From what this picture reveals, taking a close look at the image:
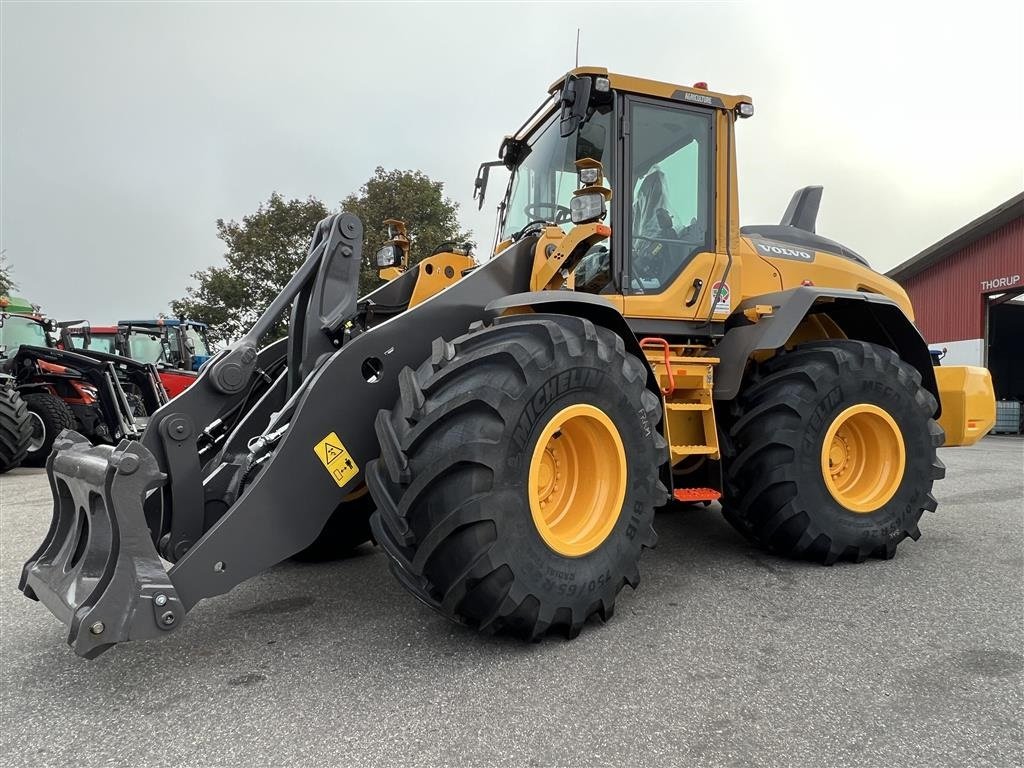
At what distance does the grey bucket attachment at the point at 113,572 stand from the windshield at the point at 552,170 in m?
2.57

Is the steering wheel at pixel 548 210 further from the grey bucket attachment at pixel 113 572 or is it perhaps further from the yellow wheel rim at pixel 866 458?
the grey bucket attachment at pixel 113 572

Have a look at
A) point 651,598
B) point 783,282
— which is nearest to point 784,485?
point 651,598

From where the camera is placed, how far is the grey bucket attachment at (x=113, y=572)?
2154 mm

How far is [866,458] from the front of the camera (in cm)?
416

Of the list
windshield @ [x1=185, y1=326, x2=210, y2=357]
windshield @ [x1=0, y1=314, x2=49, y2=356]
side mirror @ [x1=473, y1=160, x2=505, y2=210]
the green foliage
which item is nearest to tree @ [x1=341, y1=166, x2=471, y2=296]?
the green foliage

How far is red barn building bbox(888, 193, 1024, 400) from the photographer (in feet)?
53.5

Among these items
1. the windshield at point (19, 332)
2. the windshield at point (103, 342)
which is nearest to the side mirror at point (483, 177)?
the windshield at point (19, 332)

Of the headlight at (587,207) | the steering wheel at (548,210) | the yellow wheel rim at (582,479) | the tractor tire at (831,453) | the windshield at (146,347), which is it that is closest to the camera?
the yellow wheel rim at (582,479)

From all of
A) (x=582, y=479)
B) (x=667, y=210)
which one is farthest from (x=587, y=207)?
(x=582, y=479)

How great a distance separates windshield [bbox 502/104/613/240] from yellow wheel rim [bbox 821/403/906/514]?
81.4 inches

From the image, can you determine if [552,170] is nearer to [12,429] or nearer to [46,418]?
[12,429]

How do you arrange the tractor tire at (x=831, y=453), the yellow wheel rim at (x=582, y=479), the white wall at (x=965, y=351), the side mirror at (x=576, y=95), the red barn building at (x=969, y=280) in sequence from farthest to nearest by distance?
the white wall at (x=965, y=351), the red barn building at (x=969, y=280), the tractor tire at (x=831, y=453), the side mirror at (x=576, y=95), the yellow wheel rim at (x=582, y=479)

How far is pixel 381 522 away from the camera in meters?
2.56

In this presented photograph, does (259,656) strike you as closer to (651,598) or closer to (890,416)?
(651,598)
